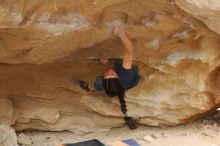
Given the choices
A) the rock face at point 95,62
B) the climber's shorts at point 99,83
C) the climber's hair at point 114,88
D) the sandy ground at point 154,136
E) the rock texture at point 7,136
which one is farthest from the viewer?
the sandy ground at point 154,136

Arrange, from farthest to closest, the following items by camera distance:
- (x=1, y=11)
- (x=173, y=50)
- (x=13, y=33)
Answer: (x=173, y=50) < (x=13, y=33) < (x=1, y=11)

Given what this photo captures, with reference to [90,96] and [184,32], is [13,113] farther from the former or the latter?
[184,32]

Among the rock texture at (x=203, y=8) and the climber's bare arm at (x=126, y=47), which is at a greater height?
the rock texture at (x=203, y=8)

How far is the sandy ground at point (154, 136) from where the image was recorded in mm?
5027

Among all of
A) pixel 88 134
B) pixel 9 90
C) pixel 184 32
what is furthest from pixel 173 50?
pixel 9 90

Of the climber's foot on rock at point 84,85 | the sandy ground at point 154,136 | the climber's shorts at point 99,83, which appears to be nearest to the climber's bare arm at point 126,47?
the climber's shorts at point 99,83

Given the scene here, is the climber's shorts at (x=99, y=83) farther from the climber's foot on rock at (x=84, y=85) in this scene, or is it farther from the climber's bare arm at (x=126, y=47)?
the climber's bare arm at (x=126, y=47)

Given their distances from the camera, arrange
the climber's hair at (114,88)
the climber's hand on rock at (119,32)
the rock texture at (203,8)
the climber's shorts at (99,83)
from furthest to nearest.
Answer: the climber's shorts at (99,83) → the climber's hair at (114,88) → the climber's hand on rock at (119,32) → the rock texture at (203,8)

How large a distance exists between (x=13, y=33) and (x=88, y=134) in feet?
5.95

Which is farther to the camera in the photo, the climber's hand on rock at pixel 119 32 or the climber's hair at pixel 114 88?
the climber's hair at pixel 114 88

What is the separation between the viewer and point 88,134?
522 cm

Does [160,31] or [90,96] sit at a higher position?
[160,31]

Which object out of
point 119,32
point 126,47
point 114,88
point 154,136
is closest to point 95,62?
point 114,88

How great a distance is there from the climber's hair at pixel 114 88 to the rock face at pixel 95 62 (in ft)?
0.47
